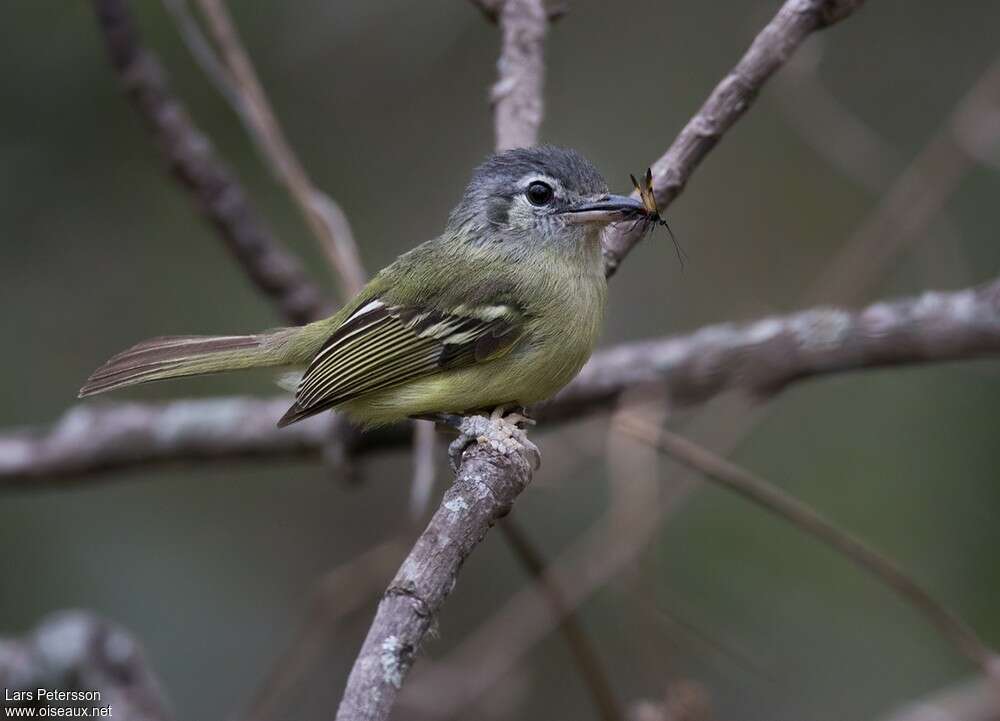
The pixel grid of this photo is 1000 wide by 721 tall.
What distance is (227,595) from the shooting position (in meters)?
5.31

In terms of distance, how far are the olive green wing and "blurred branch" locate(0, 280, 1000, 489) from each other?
40 centimetres

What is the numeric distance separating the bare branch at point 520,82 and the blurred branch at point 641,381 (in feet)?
2.84

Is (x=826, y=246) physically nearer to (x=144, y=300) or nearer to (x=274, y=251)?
(x=274, y=251)

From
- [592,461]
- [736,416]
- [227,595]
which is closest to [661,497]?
[736,416]

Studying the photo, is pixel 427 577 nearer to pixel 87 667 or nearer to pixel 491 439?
pixel 491 439

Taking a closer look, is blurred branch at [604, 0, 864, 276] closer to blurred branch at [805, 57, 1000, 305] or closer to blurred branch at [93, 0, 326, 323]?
blurred branch at [805, 57, 1000, 305]

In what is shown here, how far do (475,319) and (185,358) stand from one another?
1038mm

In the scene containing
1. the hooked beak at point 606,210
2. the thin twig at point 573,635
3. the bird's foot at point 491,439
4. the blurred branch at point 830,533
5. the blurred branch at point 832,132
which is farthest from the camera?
the blurred branch at point 832,132

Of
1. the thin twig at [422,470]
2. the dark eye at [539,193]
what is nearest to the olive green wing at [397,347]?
the thin twig at [422,470]

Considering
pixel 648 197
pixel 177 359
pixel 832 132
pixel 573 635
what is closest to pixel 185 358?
pixel 177 359

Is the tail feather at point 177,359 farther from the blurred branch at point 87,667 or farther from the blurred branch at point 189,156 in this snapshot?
the blurred branch at point 87,667

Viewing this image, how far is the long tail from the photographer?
3.69 meters

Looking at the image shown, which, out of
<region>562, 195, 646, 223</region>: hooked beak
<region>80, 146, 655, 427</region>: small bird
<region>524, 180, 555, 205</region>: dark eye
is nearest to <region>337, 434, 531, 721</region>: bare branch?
<region>80, 146, 655, 427</region>: small bird

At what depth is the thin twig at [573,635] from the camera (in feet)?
11.4
